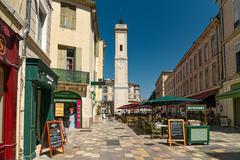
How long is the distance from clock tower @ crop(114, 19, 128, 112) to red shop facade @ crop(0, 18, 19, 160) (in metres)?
41.4

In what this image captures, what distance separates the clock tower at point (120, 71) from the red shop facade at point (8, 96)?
41362 mm

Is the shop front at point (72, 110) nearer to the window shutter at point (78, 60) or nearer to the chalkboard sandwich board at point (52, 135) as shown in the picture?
the window shutter at point (78, 60)

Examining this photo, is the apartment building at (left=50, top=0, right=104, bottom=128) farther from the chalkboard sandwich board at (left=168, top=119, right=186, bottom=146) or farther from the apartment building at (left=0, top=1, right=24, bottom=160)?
the apartment building at (left=0, top=1, right=24, bottom=160)

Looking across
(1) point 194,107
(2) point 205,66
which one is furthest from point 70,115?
(2) point 205,66

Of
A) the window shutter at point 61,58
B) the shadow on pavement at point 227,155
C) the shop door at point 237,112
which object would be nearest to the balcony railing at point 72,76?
the window shutter at point 61,58

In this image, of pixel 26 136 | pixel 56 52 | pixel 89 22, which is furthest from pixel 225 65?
pixel 26 136

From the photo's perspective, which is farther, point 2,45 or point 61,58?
point 61,58

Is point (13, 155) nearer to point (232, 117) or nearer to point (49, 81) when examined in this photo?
point (49, 81)

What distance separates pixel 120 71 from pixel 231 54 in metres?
29.7

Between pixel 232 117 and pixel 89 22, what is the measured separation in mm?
13405

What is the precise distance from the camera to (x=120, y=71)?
48094 millimetres

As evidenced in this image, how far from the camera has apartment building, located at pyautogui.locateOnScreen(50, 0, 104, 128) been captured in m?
17.5

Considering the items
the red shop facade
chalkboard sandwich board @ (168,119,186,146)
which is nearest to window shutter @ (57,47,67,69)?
chalkboard sandwich board @ (168,119,186,146)

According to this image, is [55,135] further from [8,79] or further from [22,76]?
[8,79]
